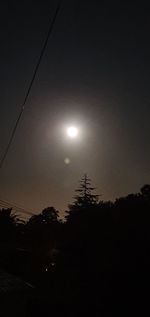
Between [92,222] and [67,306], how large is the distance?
5.47 m

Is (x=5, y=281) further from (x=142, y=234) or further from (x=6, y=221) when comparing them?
(x=6, y=221)

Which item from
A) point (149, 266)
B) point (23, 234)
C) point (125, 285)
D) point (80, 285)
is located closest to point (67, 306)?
point (80, 285)

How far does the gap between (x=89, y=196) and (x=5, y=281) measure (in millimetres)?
57996

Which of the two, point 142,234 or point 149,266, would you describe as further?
point 142,234

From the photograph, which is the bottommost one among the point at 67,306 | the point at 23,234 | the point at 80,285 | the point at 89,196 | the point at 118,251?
the point at 67,306

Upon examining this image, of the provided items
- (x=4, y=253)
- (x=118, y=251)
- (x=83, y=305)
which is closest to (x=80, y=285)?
(x=83, y=305)

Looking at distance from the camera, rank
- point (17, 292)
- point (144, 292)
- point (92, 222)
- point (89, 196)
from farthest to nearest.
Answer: point (89, 196) → point (92, 222) → point (17, 292) → point (144, 292)

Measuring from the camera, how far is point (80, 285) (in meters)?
16.4

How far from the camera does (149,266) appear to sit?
14422mm

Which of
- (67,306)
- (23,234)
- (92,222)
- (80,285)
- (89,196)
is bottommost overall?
(67,306)

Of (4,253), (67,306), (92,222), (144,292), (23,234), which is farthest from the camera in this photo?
(23,234)

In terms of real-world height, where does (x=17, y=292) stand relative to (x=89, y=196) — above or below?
below

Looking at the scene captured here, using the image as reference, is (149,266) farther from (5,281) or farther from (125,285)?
(5,281)

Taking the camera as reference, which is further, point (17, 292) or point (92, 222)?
point (92, 222)
